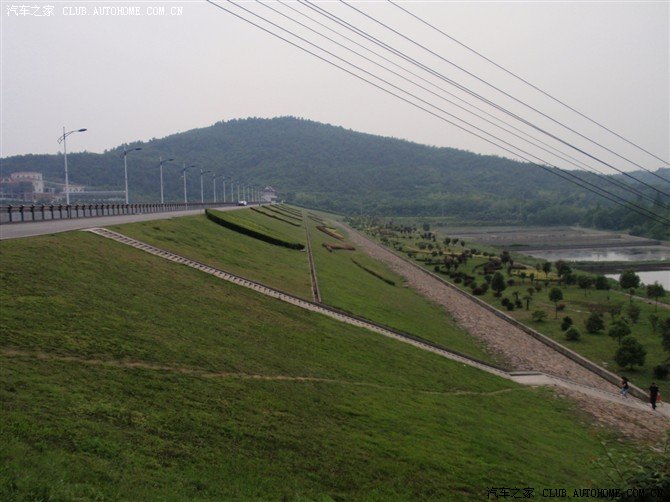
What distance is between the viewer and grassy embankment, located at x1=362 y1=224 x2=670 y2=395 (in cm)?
2808

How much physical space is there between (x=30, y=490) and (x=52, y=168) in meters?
120

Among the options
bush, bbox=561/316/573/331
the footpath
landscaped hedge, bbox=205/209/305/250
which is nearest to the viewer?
the footpath

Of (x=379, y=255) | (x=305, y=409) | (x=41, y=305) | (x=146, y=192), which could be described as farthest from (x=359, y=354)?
(x=146, y=192)

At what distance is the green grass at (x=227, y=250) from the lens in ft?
82.9

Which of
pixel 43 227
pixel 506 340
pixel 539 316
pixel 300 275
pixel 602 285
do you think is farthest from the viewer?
pixel 602 285

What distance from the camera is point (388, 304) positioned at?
103 ft

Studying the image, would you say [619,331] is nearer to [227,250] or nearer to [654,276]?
[227,250]

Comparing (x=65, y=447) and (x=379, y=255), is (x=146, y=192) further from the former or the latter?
(x=65, y=447)

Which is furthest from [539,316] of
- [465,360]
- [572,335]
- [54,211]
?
[54,211]

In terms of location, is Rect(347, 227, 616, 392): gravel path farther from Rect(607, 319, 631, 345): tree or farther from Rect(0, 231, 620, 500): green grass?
Rect(0, 231, 620, 500): green grass

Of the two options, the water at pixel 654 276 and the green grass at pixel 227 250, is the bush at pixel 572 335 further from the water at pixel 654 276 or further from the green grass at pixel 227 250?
the water at pixel 654 276

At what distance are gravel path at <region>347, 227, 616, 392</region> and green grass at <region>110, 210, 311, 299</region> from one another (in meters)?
10.6

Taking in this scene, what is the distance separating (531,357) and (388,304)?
8340 millimetres

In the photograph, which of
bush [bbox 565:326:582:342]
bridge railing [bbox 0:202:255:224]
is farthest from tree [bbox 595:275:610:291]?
bridge railing [bbox 0:202:255:224]
